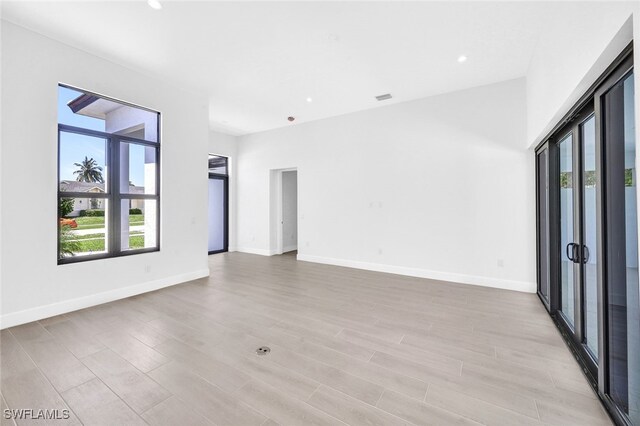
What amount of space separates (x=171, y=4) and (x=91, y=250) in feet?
10.7

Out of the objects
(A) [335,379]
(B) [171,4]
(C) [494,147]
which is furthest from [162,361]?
(C) [494,147]

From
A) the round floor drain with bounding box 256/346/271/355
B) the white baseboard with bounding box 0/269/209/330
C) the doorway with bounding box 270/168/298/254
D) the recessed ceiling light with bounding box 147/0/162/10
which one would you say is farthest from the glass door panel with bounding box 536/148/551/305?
the white baseboard with bounding box 0/269/209/330

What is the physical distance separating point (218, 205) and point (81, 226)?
13.3 feet

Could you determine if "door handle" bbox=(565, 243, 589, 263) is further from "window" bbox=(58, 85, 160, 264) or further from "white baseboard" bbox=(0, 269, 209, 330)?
"window" bbox=(58, 85, 160, 264)

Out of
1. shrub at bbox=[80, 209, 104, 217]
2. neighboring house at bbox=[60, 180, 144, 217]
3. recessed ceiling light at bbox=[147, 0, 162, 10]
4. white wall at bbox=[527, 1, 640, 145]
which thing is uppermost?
recessed ceiling light at bbox=[147, 0, 162, 10]

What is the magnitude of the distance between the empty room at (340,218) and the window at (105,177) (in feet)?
0.09

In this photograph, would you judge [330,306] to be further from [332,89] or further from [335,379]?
[332,89]

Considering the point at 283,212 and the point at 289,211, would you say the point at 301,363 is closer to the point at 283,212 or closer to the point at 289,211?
the point at 283,212

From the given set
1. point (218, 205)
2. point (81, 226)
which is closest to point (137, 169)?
point (81, 226)

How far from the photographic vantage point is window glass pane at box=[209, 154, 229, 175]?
292 inches

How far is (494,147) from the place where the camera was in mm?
4297

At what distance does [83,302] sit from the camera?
11.3 feet

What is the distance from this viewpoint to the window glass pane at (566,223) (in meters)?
2.75

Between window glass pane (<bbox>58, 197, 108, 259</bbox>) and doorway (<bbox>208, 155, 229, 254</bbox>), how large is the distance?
3.62 m
